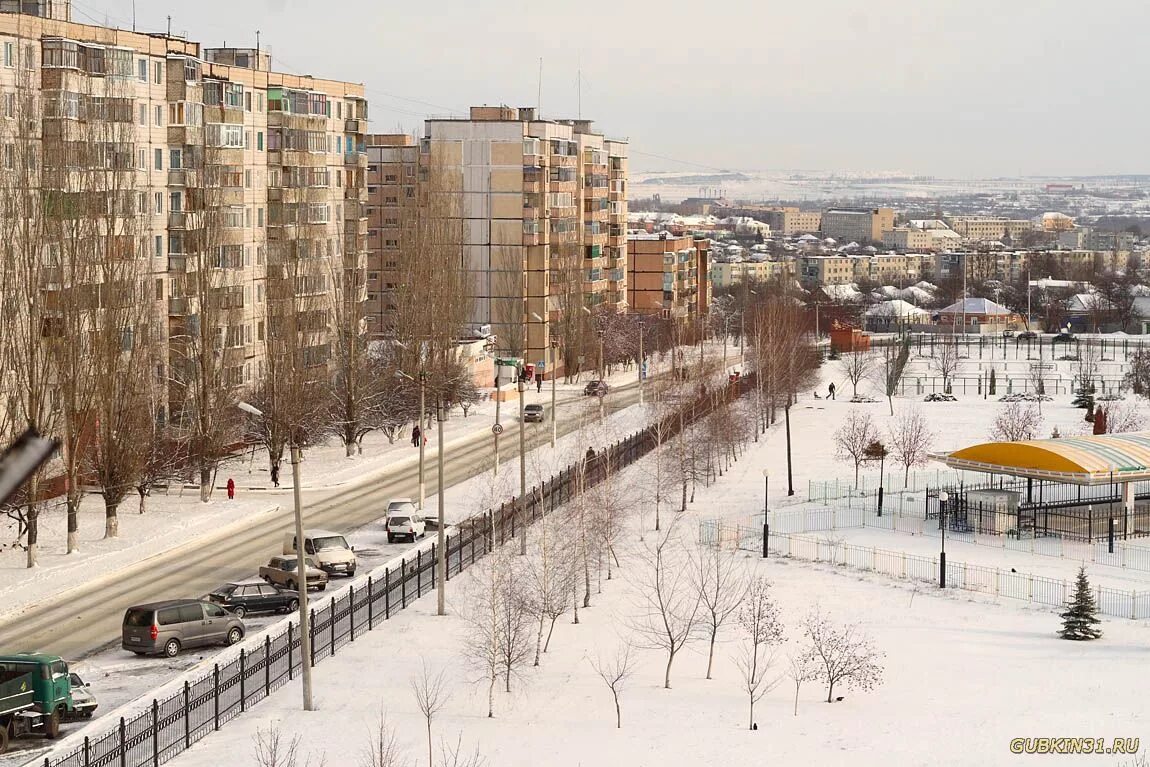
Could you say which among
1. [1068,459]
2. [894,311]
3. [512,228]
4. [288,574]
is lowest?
[288,574]

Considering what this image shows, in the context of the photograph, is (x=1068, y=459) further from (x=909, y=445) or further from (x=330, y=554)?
(x=330, y=554)

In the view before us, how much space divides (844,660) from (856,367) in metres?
51.6

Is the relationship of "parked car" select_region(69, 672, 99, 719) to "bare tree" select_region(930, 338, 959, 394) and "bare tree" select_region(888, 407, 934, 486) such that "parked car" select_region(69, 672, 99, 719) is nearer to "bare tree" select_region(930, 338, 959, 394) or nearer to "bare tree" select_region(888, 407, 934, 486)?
"bare tree" select_region(888, 407, 934, 486)

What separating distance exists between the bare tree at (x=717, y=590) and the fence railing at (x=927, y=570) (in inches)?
37.9

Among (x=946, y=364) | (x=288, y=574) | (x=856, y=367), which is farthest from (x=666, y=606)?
(x=946, y=364)

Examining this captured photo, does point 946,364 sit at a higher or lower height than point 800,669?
higher

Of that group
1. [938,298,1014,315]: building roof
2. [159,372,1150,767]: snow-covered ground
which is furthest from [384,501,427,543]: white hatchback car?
[938,298,1014,315]: building roof

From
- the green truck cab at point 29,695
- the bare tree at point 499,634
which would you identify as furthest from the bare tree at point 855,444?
the green truck cab at point 29,695

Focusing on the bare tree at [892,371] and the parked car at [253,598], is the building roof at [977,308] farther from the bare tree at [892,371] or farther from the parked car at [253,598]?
the parked car at [253,598]

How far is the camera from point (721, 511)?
42.4 metres

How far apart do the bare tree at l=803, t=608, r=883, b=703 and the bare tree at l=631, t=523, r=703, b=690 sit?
2.17m

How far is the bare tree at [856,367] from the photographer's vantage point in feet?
244

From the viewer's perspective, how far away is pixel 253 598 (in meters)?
29.0

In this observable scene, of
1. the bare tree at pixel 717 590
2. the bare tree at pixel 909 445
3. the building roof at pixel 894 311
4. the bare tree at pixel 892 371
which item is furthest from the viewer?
the building roof at pixel 894 311
